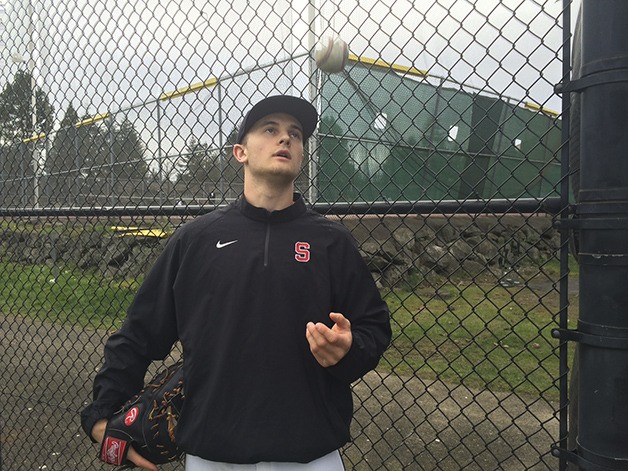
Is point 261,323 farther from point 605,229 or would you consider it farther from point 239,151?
point 605,229

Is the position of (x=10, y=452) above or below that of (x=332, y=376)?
below

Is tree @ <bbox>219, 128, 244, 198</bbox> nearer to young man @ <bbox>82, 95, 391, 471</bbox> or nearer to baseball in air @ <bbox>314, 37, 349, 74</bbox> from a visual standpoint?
baseball in air @ <bbox>314, 37, 349, 74</bbox>

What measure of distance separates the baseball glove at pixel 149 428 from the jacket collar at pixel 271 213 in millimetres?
628

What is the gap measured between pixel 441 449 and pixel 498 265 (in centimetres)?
740

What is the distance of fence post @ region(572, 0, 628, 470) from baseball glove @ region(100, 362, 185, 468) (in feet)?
4.12

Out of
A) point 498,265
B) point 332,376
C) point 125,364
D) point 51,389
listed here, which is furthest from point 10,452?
point 498,265

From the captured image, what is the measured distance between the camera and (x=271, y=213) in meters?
1.69

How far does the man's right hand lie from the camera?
173 cm

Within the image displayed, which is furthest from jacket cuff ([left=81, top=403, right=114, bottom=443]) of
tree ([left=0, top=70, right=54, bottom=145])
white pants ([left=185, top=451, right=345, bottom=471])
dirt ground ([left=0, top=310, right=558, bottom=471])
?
tree ([left=0, top=70, right=54, bottom=145])

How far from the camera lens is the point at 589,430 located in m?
1.32

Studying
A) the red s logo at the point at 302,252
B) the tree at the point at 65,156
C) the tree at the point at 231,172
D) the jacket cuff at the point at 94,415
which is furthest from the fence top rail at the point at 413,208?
the tree at the point at 231,172

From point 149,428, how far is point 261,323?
1.81 feet

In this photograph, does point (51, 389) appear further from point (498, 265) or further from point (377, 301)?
point (498, 265)

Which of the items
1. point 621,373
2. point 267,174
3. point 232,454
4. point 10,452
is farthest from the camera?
point 10,452
